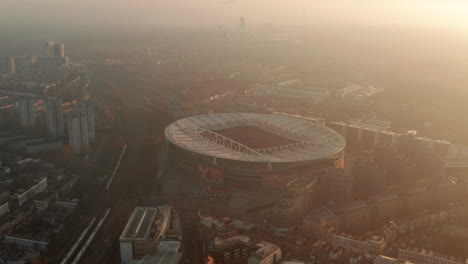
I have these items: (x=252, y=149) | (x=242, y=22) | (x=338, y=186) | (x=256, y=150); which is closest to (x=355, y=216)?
(x=338, y=186)

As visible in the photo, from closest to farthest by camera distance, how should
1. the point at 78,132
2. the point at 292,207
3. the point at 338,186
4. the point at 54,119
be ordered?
the point at 292,207 → the point at 338,186 → the point at 78,132 → the point at 54,119

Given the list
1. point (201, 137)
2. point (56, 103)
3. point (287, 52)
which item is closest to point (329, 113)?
point (201, 137)

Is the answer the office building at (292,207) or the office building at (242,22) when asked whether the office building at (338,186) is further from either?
the office building at (242,22)

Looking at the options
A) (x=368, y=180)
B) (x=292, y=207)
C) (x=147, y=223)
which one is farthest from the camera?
(x=368, y=180)

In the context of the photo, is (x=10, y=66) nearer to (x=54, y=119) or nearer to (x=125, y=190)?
(x=54, y=119)

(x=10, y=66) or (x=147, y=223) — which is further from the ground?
(x=10, y=66)

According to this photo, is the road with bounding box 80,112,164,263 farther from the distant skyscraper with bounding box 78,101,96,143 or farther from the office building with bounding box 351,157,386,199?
the office building with bounding box 351,157,386,199

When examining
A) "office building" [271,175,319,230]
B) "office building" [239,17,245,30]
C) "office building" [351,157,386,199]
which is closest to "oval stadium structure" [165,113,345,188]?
"office building" [351,157,386,199]

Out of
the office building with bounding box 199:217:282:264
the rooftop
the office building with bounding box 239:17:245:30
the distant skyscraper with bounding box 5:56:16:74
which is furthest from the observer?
the office building with bounding box 239:17:245:30
